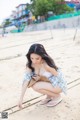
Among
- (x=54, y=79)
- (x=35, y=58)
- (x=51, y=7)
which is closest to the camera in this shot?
(x=35, y=58)

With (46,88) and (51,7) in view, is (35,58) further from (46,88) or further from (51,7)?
(51,7)

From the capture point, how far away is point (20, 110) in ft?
10.3

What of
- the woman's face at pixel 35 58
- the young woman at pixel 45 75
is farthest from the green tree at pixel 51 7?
the woman's face at pixel 35 58

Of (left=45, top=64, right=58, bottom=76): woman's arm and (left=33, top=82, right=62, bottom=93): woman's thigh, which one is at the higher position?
(left=45, top=64, right=58, bottom=76): woman's arm

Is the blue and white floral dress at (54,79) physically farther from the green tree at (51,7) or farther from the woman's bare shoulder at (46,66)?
the green tree at (51,7)

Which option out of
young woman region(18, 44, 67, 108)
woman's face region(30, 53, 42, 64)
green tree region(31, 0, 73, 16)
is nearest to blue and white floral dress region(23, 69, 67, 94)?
young woman region(18, 44, 67, 108)

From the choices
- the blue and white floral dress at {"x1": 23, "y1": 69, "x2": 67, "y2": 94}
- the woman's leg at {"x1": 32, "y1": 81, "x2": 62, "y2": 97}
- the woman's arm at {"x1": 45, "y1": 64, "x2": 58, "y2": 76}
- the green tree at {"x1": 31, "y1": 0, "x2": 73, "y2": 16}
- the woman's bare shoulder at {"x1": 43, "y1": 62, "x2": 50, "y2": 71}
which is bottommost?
the green tree at {"x1": 31, "y1": 0, "x2": 73, "y2": 16}

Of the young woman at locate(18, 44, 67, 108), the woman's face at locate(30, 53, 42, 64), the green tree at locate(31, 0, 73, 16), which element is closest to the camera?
the woman's face at locate(30, 53, 42, 64)

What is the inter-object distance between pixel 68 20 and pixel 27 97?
1119 inches

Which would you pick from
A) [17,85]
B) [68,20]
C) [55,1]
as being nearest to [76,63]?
[17,85]

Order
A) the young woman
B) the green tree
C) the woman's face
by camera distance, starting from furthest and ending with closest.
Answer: the green tree < the young woman < the woman's face

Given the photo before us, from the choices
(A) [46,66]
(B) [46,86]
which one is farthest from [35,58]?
(B) [46,86]

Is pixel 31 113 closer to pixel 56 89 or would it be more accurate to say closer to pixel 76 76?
pixel 56 89

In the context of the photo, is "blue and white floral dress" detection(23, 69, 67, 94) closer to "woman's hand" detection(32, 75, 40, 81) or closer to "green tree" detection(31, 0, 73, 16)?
"woman's hand" detection(32, 75, 40, 81)
